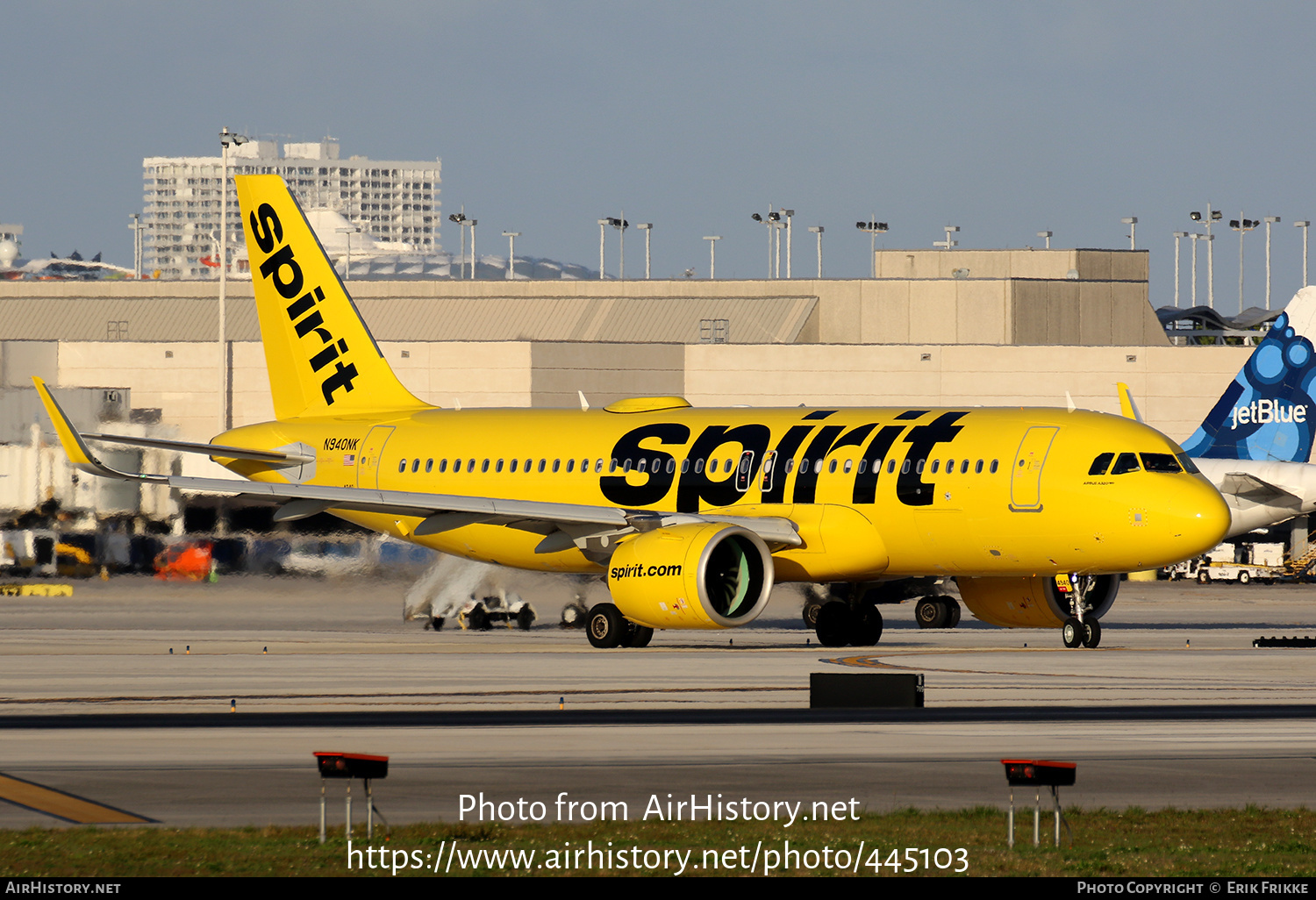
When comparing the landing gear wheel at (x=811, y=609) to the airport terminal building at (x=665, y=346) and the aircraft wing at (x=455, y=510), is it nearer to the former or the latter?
the aircraft wing at (x=455, y=510)

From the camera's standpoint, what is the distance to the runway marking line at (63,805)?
17.8 m

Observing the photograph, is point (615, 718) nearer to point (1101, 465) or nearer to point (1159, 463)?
point (1101, 465)

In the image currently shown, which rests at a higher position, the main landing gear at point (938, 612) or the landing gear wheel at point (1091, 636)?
the landing gear wheel at point (1091, 636)

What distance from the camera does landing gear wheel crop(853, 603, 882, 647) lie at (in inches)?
1761

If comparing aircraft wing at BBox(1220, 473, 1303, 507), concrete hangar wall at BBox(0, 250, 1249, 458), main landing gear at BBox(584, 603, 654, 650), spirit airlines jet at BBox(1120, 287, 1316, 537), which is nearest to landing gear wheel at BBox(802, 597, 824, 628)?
main landing gear at BBox(584, 603, 654, 650)

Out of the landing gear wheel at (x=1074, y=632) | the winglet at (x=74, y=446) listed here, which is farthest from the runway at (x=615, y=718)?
the winglet at (x=74, y=446)

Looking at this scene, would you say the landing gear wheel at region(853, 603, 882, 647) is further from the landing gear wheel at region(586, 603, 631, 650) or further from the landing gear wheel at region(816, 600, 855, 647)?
the landing gear wheel at region(586, 603, 631, 650)

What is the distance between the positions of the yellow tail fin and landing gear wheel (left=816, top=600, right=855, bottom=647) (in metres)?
13.4

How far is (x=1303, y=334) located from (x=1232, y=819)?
160ft

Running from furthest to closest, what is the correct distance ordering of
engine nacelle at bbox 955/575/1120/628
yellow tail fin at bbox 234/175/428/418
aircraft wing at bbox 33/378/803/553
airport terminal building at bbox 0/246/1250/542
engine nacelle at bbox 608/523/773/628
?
airport terminal building at bbox 0/246/1250/542 → yellow tail fin at bbox 234/175/428/418 → engine nacelle at bbox 955/575/1120/628 → aircraft wing at bbox 33/378/803/553 → engine nacelle at bbox 608/523/773/628

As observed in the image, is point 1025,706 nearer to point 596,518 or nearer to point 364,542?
point 596,518

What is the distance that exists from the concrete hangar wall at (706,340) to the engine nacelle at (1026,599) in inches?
2136

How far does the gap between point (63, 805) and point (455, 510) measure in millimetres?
24328

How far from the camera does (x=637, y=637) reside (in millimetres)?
43438
